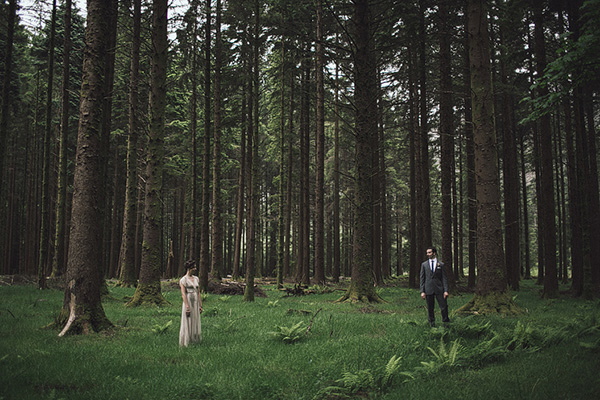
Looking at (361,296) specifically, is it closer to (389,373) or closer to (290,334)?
(290,334)

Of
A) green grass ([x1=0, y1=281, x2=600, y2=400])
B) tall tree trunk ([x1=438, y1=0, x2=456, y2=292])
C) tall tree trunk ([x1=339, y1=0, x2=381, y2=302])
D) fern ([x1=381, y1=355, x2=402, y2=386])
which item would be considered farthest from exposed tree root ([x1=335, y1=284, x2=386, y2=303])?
fern ([x1=381, y1=355, x2=402, y2=386])

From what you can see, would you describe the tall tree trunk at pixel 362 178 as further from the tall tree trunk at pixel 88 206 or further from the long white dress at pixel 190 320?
the tall tree trunk at pixel 88 206

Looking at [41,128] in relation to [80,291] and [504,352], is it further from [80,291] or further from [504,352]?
[504,352]

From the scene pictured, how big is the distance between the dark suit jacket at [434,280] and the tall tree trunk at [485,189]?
2.36 meters

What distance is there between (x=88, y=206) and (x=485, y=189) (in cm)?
1120

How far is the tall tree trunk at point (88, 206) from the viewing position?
836 cm

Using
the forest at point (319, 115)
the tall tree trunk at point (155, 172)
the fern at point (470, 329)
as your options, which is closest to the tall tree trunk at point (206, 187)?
the forest at point (319, 115)

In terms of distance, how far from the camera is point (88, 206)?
8758 millimetres

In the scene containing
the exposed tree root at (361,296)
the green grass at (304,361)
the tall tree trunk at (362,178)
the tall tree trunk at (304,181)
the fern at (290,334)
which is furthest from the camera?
the tall tree trunk at (304,181)

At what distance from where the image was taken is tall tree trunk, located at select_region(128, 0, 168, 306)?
1309 centimetres

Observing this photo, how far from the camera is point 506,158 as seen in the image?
2127cm

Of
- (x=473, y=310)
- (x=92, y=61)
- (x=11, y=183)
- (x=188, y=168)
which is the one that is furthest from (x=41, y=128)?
(x=473, y=310)

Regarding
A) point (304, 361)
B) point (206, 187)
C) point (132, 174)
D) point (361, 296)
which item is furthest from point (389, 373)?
point (132, 174)

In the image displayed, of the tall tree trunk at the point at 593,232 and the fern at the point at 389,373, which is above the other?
the tall tree trunk at the point at 593,232
